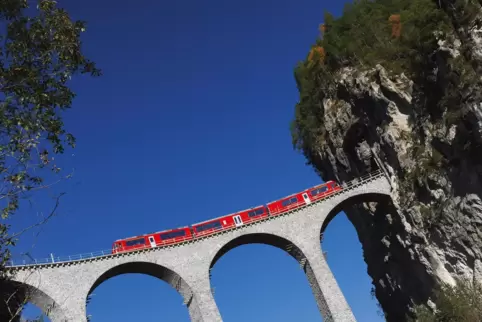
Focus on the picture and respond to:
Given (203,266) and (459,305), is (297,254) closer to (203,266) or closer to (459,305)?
(203,266)

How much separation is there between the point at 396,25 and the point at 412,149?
455 inches

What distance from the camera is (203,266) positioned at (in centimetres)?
3709

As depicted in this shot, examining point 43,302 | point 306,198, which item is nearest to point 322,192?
point 306,198

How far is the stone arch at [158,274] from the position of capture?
3574cm

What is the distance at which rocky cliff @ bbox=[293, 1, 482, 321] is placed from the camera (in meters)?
28.4

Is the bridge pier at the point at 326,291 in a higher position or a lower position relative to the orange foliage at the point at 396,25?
lower

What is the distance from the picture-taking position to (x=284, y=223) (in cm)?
3931

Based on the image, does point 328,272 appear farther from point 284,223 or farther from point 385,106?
point 385,106

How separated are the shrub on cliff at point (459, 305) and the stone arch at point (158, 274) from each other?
18.7 m

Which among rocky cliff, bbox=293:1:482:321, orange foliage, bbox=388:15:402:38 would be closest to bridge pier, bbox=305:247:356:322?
rocky cliff, bbox=293:1:482:321

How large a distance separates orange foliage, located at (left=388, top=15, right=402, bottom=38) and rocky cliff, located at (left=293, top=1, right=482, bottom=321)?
3.02 m

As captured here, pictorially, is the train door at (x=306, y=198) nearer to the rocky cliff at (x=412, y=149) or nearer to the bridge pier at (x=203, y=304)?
the rocky cliff at (x=412, y=149)

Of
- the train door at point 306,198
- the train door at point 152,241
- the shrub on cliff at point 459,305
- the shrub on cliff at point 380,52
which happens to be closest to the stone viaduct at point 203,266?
the train door at point 306,198

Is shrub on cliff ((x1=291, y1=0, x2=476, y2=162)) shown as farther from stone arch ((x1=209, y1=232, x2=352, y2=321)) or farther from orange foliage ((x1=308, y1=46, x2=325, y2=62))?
stone arch ((x1=209, y1=232, x2=352, y2=321))
